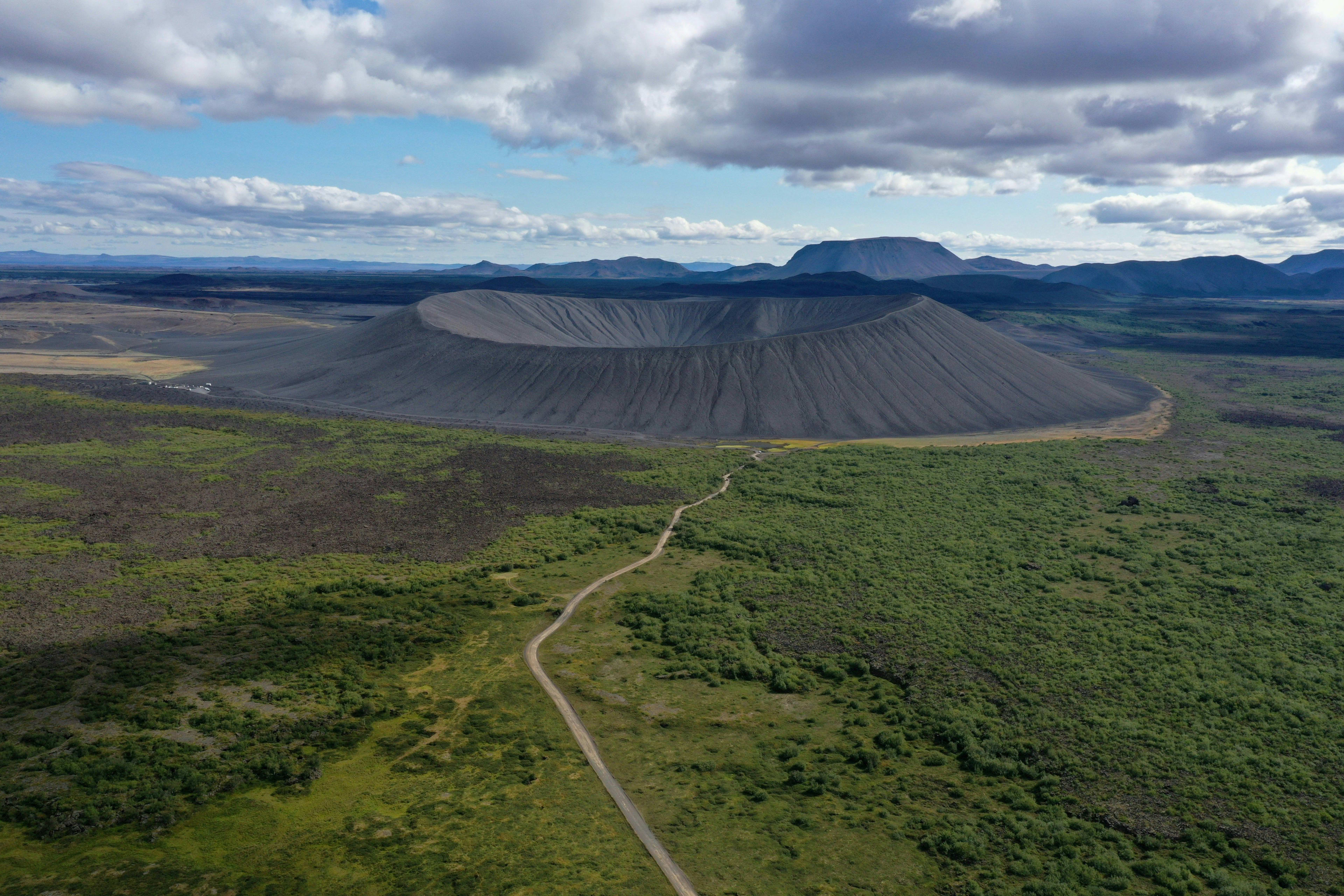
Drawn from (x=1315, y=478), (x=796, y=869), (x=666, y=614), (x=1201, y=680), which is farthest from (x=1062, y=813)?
(x=1315, y=478)

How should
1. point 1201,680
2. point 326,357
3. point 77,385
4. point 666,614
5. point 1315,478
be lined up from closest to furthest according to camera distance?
point 1201,680 → point 666,614 → point 1315,478 → point 77,385 → point 326,357

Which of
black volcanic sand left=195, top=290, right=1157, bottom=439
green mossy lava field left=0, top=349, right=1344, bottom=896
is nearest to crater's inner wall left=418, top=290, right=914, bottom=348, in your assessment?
black volcanic sand left=195, top=290, right=1157, bottom=439

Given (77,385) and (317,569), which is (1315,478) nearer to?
(317,569)

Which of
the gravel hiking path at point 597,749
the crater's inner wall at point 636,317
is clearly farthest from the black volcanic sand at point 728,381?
the gravel hiking path at point 597,749

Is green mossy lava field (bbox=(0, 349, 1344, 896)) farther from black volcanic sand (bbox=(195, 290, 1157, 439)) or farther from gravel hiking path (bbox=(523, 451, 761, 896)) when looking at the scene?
black volcanic sand (bbox=(195, 290, 1157, 439))

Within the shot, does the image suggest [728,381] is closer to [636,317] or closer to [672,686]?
[672,686]


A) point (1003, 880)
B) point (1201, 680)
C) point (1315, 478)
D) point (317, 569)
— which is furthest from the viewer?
point (1315, 478)
